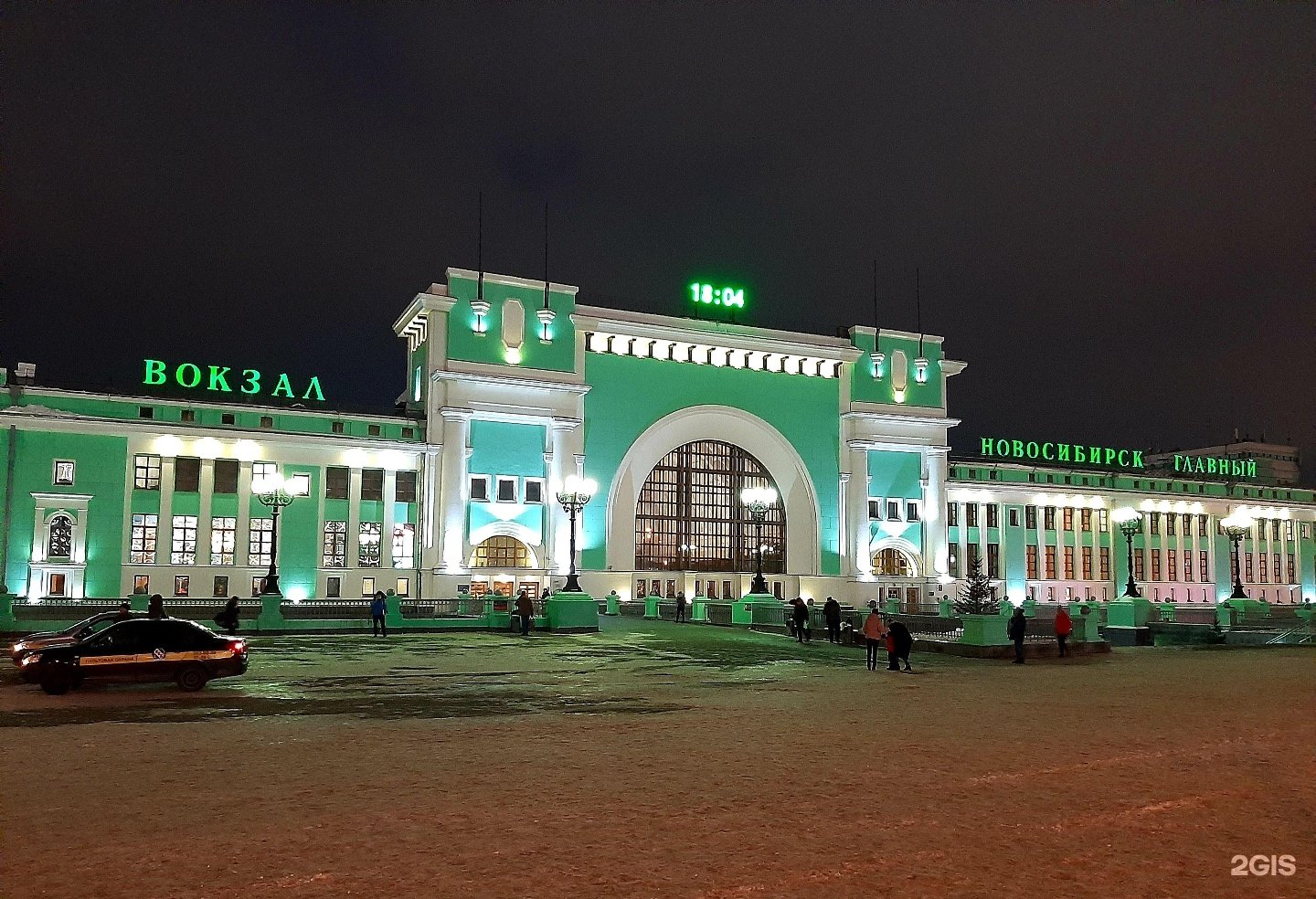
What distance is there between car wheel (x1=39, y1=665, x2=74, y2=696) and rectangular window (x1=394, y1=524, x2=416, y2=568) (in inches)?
1503

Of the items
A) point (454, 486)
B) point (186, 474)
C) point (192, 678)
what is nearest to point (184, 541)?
point (186, 474)

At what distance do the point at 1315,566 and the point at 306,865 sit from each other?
4116 inches

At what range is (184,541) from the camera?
52.9m

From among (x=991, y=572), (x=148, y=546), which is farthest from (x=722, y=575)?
(x=148, y=546)

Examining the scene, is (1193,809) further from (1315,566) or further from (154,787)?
(1315,566)

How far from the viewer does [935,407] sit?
2867 inches

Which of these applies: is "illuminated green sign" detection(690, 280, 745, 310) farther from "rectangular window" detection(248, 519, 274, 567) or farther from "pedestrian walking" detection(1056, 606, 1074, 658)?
"pedestrian walking" detection(1056, 606, 1074, 658)

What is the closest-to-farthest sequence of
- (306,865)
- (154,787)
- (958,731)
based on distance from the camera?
(306,865), (154,787), (958,731)

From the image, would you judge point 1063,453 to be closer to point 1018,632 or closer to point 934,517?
point 934,517

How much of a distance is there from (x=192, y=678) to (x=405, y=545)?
3833cm

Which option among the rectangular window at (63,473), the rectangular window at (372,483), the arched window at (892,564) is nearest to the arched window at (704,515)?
the arched window at (892,564)

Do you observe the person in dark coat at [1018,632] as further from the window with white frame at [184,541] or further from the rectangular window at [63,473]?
the rectangular window at [63,473]

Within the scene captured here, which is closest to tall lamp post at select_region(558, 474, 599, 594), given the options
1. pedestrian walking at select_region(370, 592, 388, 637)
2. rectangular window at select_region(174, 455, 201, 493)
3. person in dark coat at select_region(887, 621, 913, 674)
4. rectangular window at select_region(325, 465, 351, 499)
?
pedestrian walking at select_region(370, 592, 388, 637)

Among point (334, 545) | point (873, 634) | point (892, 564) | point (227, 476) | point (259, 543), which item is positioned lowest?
point (873, 634)
